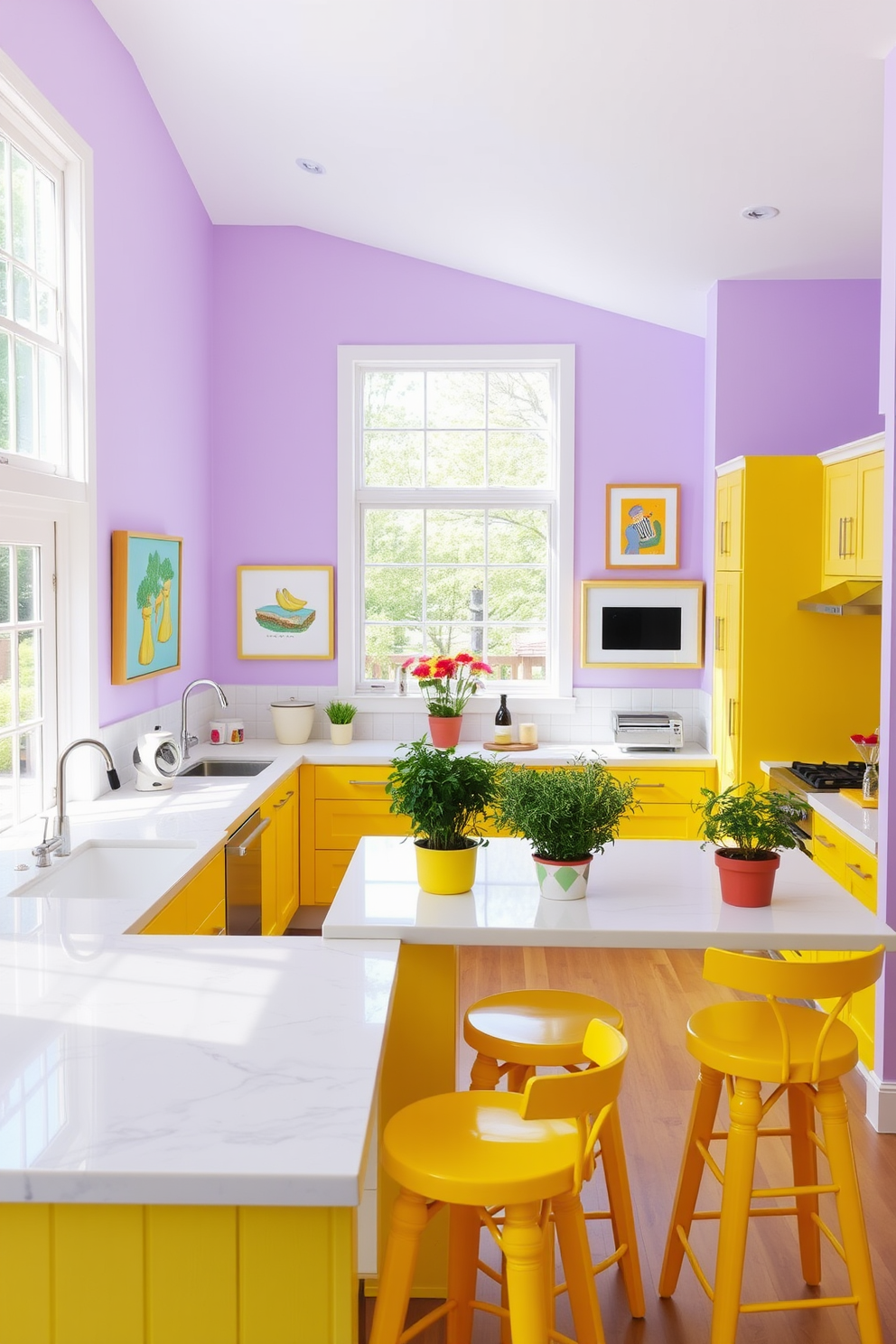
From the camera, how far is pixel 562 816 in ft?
8.15

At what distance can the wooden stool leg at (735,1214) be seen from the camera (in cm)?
226

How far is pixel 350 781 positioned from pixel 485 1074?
3.05m

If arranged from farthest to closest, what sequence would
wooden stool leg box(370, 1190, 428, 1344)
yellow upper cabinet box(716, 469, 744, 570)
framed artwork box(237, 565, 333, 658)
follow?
framed artwork box(237, 565, 333, 658), yellow upper cabinet box(716, 469, 744, 570), wooden stool leg box(370, 1190, 428, 1344)

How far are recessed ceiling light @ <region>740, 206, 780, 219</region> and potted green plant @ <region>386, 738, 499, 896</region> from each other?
2.91 metres

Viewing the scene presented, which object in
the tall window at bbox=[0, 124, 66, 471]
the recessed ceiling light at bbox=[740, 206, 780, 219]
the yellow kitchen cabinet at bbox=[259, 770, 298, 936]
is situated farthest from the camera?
the yellow kitchen cabinet at bbox=[259, 770, 298, 936]

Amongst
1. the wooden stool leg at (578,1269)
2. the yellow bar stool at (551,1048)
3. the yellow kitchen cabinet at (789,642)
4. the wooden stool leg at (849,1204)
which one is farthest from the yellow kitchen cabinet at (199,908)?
the yellow kitchen cabinet at (789,642)

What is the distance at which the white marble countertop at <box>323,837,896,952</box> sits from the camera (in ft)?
7.64

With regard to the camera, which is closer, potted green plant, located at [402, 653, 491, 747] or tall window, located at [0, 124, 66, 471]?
tall window, located at [0, 124, 66, 471]

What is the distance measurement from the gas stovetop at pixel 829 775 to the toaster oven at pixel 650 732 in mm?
802

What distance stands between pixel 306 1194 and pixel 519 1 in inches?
124

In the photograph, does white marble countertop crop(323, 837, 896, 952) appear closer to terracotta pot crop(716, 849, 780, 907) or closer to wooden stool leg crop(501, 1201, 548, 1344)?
terracotta pot crop(716, 849, 780, 907)

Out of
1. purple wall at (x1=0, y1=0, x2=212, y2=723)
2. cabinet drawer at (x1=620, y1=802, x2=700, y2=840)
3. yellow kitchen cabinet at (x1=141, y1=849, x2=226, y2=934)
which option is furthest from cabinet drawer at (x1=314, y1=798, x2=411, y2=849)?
yellow kitchen cabinet at (x1=141, y1=849, x2=226, y2=934)

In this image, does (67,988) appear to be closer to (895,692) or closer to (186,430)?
(895,692)

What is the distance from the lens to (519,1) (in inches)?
131
